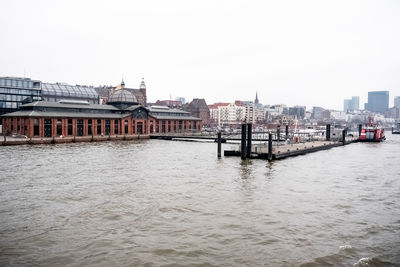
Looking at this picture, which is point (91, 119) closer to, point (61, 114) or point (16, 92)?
point (61, 114)

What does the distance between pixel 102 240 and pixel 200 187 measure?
1293 centimetres

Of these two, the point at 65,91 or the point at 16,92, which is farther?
the point at 65,91

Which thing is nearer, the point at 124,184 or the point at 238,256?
the point at 238,256

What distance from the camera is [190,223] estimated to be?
18.9m

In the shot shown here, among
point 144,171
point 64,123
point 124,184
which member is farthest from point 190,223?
point 64,123

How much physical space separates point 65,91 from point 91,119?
49707 millimetres

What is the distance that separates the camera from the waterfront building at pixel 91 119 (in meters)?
72.2

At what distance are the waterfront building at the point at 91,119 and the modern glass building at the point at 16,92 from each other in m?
27.0

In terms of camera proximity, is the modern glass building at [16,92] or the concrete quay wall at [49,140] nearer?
the concrete quay wall at [49,140]

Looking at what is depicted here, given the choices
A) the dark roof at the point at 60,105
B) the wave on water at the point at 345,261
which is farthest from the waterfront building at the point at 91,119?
the wave on water at the point at 345,261

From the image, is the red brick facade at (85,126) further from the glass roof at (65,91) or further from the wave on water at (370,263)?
the wave on water at (370,263)

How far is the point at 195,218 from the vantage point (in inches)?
778

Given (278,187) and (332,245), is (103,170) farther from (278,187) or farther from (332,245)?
(332,245)

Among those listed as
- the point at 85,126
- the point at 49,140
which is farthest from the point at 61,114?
the point at 49,140
